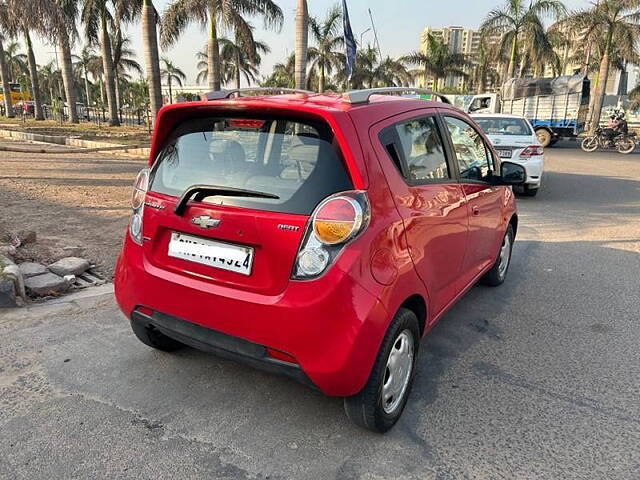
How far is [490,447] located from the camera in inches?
97.3

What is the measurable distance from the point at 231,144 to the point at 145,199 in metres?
0.62

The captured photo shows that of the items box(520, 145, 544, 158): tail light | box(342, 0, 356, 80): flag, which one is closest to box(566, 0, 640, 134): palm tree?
box(342, 0, 356, 80): flag

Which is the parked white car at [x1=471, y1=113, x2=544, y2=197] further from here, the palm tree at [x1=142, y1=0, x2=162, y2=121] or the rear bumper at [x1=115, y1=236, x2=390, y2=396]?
the palm tree at [x1=142, y1=0, x2=162, y2=121]

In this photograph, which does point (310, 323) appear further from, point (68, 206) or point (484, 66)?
point (484, 66)

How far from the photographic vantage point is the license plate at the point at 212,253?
2.33 meters

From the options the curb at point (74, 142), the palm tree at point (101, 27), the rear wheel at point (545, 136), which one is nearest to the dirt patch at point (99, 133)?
the curb at point (74, 142)

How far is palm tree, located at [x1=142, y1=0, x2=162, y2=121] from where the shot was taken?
17984 millimetres

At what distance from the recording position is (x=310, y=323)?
7.09ft

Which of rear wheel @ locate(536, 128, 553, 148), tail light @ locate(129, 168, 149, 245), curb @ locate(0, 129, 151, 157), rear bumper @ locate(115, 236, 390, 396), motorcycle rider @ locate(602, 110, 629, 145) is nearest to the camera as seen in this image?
rear bumper @ locate(115, 236, 390, 396)

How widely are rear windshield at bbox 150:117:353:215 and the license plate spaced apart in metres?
0.22

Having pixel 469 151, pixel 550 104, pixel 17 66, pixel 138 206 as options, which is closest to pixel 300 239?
pixel 138 206

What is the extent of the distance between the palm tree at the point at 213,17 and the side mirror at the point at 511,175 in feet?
60.5

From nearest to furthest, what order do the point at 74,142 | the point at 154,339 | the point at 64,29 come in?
the point at 154,339 → the point at 74,142 → the point at 64,29

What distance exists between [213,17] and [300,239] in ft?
67.5
